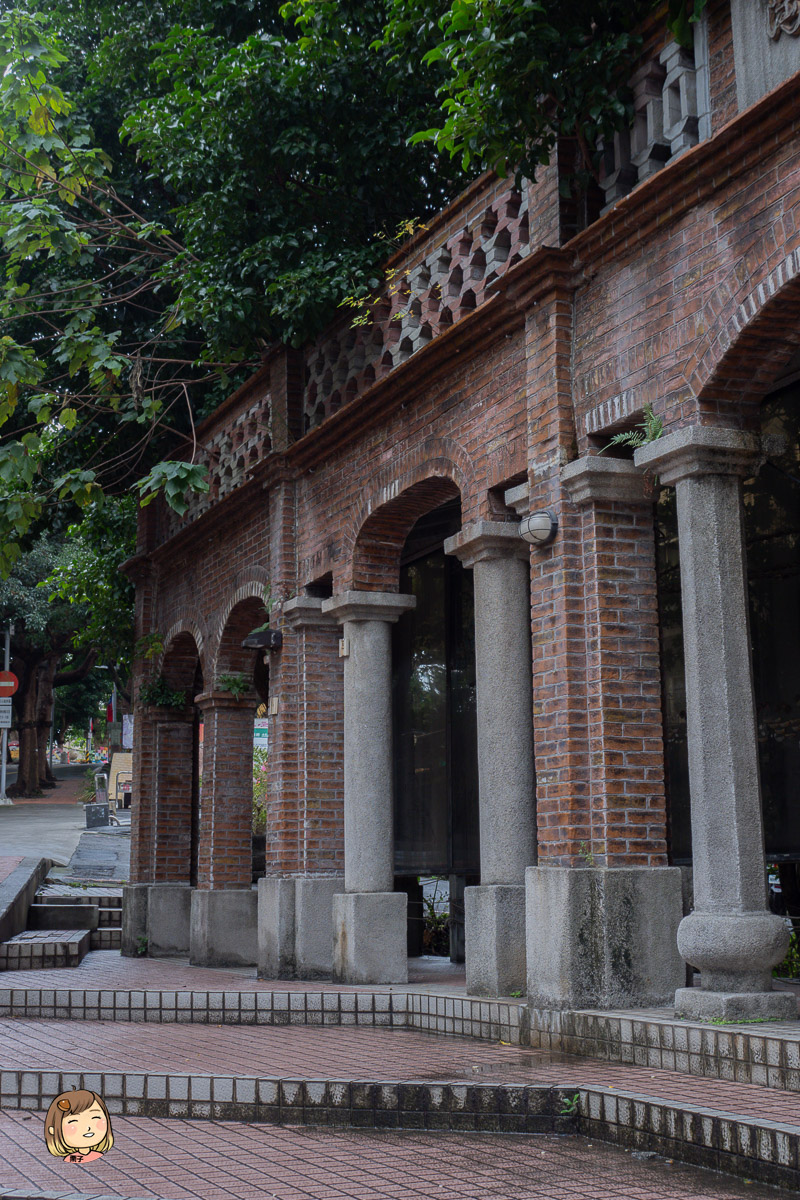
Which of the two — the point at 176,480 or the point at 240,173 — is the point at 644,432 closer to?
the point at 176,480

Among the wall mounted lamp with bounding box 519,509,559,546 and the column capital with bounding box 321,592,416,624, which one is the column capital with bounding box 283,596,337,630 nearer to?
the column capital with bounding box 321,592,416,624

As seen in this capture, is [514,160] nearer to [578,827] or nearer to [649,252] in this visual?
[649,252]

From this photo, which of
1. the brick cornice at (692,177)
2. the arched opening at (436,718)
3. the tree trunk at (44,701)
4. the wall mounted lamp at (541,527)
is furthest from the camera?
the tree trunk at (44,701)

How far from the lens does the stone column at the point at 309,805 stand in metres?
10.2

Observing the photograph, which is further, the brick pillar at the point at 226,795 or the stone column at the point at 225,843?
the brick pillar at the point at 226,795

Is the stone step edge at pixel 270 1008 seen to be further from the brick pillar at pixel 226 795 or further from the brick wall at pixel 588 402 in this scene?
the brick pillar at pixel 226 795

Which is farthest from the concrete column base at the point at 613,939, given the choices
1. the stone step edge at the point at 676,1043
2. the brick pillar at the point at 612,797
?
the stone step edge at the point at 676,1043

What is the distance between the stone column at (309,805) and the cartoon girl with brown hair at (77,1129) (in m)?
5.30

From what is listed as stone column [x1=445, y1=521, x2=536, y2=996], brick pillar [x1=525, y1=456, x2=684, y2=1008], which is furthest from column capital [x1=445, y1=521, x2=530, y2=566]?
brick pillar [x1=525, y1=456, x2=684, y2=1008]

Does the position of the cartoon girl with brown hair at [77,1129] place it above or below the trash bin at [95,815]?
below

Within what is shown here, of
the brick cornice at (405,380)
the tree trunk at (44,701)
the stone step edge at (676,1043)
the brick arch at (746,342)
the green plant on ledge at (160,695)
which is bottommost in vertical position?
the stone step edge at (676,1043)

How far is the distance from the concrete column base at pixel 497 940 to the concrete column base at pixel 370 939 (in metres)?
1.71

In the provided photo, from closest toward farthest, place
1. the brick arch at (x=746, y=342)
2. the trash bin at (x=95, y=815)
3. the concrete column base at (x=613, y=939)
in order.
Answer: the brick arch at (x=746, y=342) < the concrete column base at (x=613, y=939) < the trash bin at (x=95, y=815)

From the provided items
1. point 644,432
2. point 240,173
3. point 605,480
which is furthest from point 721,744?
point 240,173
